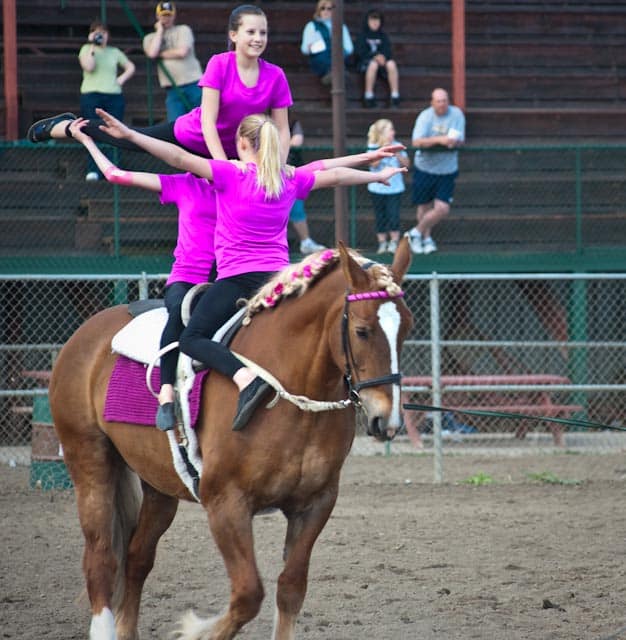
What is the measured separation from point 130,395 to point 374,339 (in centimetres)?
153

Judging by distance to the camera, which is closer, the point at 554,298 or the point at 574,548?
the point at 574,548

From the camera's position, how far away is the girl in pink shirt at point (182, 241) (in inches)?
220

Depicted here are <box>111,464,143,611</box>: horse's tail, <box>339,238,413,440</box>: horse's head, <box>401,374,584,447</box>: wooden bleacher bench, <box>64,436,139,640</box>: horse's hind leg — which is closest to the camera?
<box>339,238,413,440</box>: horse's head

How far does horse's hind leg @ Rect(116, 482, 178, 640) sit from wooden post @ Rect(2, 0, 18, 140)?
9073mm

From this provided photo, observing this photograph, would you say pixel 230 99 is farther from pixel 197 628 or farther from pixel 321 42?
pixel 321 42

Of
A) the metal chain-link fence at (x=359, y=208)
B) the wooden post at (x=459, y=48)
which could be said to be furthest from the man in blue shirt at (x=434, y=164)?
the wooden post at (x=459, y=48)

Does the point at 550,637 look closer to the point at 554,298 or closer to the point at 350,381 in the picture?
→ the point at 350,381

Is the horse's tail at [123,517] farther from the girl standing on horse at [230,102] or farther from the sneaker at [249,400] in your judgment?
the girl standing on horse at [230,102]

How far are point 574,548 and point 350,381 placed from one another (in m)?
3.92

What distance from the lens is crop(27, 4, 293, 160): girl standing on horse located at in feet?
19.4

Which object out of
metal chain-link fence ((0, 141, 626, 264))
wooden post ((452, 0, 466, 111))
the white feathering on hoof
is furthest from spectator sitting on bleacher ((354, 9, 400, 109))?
the white feathering on hoof

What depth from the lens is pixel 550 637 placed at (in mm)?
6062

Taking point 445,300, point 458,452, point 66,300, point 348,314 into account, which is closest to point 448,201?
point 445,300

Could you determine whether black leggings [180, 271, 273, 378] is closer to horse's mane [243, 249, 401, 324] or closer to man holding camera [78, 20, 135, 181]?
horse's mane [243, 249, 401, 324]
